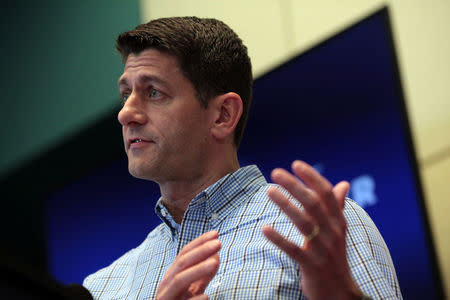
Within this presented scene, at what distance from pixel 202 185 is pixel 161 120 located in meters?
0.19

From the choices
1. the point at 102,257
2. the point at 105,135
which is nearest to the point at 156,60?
the point at 102,257

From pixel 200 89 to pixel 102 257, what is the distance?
158 cm

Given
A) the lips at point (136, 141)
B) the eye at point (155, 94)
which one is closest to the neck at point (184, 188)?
the lips at point (136, 141)

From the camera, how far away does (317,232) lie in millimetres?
1001

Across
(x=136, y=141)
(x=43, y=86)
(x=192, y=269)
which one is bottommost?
(x=192, y=269)

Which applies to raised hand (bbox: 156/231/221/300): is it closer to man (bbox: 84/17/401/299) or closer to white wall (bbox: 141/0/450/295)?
man (bbox: 84/17/401/299)

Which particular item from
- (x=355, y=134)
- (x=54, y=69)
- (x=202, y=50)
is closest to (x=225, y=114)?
(x=202, y=50)

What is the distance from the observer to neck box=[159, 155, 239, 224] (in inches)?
66.5

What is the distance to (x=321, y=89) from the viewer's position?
7.32 ft

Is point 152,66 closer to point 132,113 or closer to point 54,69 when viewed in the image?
point 132,113

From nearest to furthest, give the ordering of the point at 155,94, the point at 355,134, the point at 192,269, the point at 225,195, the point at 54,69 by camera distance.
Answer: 1. the point at 192,269
2. the point at 225,195
3. the point at 155,94
4. the point at 355,134
5. the point at 54,69

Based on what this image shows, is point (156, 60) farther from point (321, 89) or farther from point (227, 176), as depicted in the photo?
point (321, 89)

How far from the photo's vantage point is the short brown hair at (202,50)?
1.76m

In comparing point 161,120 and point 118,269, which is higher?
point 161,120
